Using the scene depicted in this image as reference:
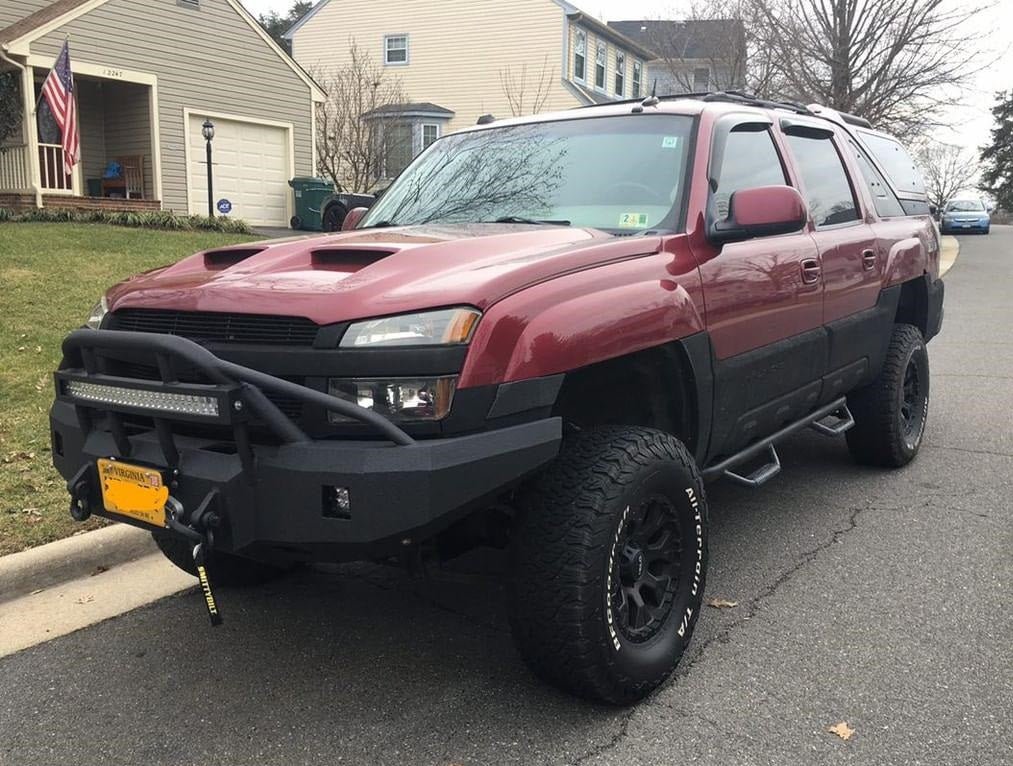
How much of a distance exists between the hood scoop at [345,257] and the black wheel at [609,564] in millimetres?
839

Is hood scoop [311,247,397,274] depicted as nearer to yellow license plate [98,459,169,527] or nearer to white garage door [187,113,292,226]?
yellow license plate [98,459,169,527]

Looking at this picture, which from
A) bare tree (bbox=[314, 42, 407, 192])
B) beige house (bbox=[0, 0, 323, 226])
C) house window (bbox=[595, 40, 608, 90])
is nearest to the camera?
beige house (bbox=[0, 0, 323, 226])

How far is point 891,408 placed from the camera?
5133mm

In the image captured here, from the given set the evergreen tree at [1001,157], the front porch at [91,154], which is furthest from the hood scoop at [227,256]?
the evergreen tree at [1001,157]

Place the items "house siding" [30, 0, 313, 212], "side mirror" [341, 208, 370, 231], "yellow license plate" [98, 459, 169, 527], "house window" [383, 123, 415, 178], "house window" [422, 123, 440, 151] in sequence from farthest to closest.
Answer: "house window" [422, 123, 440, 151]
"house window" [383, 123, 415, 178]
"house siding" [30, 0, 313, 212]
"side mirror" [341, 208, 370, 231]
"yellow license plate" [98, 459, 169, 527]

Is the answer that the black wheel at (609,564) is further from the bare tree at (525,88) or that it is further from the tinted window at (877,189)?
the bare tree at (525,88)

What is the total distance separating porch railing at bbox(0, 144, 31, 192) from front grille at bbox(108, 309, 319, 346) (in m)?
14.7

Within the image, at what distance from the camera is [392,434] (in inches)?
93.2

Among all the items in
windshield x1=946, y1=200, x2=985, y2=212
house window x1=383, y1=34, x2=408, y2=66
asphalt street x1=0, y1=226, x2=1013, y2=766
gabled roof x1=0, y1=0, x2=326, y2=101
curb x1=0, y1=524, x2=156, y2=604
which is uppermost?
house window x1=383, y1=34, x2=408, y2=66

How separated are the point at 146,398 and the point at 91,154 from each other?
59.2 feet

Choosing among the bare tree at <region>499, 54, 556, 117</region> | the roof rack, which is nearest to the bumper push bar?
the roof rack

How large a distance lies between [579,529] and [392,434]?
65cm

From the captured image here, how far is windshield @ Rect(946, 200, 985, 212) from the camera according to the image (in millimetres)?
35781

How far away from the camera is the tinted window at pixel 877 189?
5.13 m
